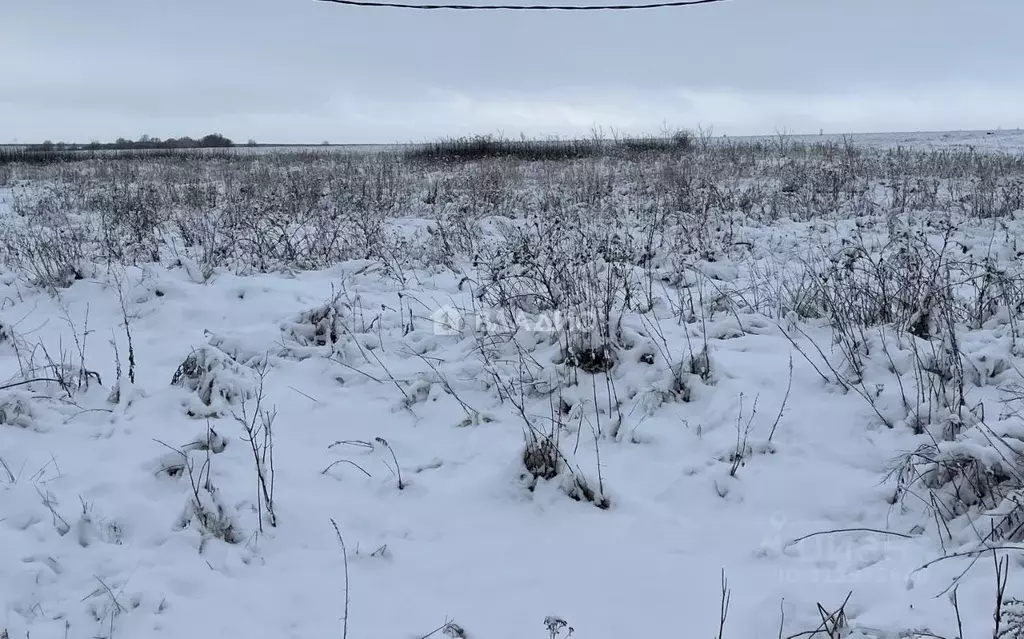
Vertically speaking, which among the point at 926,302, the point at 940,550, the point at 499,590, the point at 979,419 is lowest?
the point at 499,590

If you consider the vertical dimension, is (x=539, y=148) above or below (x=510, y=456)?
above

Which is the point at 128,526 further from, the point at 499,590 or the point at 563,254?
the point at 563,254

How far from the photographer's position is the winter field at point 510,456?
2059 mm

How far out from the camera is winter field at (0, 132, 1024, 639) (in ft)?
6.75

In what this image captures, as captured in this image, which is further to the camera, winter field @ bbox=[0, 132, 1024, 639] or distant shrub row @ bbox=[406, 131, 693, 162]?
distant shrub row @ bbox=[406, 131, 693, 162]

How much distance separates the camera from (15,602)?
2053 millimetres

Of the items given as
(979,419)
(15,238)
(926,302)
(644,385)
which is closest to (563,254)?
(644,385)

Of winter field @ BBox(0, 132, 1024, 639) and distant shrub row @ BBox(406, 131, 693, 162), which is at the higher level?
distant shrub row @ BBox(406, 131, 693, 162)

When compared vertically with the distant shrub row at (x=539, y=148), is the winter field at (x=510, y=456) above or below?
below

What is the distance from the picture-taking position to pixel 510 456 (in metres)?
3.01

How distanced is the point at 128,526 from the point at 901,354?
3.68 m

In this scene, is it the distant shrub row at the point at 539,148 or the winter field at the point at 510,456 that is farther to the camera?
the distant shrub row at the point at 539,148

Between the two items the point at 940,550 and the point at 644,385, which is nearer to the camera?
the point at 940,550

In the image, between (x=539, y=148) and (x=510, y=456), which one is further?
(x=539, y=148)
